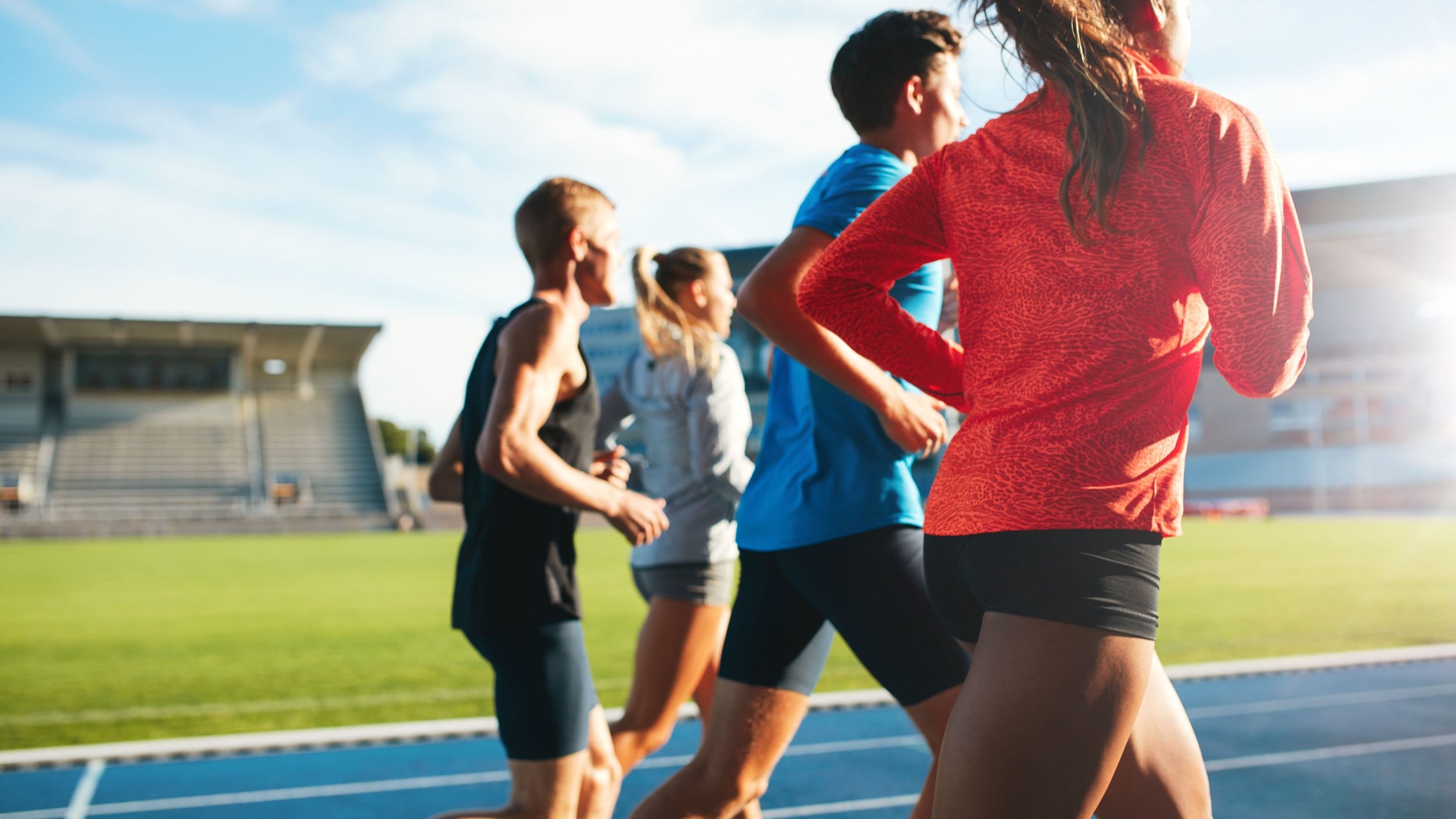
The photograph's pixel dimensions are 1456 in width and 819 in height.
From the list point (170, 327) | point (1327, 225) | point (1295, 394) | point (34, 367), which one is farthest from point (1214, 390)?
point (34, 367)

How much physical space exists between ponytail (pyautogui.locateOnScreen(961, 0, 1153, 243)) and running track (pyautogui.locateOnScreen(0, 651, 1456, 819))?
2913 millimetres

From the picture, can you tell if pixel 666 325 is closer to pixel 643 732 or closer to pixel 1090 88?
pixel 643 732

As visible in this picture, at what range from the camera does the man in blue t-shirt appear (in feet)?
6.31

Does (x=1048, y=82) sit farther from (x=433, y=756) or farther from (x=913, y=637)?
(x=433, y=756)

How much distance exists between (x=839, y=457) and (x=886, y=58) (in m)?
0.75

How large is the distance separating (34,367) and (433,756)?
45969 millimetres

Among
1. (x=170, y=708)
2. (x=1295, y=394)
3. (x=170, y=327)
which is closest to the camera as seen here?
(x=170, y=708)

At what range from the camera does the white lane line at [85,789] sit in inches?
152

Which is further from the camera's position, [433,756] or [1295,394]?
[1295,394]

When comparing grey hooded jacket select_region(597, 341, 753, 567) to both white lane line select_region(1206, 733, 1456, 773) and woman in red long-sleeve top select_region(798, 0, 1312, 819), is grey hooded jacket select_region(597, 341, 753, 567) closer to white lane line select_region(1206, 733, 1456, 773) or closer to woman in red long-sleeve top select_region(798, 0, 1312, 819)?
woman in red long-sleeve top select_region(798, 0, 1312, 819)

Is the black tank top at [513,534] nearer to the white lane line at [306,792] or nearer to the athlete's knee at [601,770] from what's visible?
the athlete's knee at [601,770]

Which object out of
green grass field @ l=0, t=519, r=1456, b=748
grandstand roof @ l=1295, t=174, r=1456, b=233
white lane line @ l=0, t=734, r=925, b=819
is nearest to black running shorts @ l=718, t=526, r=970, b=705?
white lane line @ l=0, t=734, r=925, b=819

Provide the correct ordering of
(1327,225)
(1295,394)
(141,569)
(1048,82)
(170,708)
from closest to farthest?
(1048,82) < (170,708) < (141,569) < (1327,225) < (1295,394)

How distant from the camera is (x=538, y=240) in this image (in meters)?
2.49
